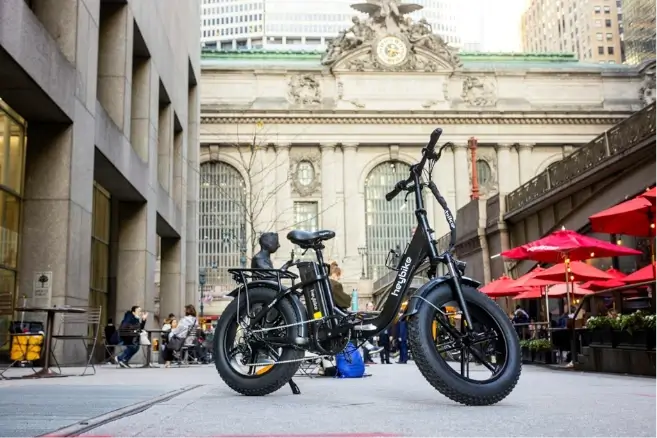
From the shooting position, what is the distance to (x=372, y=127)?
56.5 meters

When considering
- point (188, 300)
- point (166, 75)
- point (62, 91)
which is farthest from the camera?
point (188, 300)

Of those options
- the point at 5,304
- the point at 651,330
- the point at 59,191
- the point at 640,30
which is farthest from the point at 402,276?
the point at 640,30

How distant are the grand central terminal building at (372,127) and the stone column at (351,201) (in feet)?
0.26

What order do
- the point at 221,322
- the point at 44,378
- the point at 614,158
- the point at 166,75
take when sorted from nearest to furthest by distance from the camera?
the point at 221,322
the point at 44,378
the point at 614,158
the point at 166,75

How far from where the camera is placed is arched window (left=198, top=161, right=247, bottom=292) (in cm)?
5641

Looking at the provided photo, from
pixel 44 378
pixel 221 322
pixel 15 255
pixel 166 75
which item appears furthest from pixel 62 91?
pixel 166 75

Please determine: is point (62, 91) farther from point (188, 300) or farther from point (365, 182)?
point (365, 182)

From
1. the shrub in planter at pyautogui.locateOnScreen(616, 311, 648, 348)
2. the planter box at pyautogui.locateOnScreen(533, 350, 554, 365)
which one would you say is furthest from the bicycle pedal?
the planter box at pyautogui.locateOnScreen(533, 350, 554, 365)

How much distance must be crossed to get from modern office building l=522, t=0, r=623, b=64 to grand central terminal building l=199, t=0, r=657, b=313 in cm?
6573

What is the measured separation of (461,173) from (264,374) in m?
51.6

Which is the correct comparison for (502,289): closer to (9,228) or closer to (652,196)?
(652,196)

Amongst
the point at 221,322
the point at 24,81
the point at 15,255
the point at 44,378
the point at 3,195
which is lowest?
the point at 44,378

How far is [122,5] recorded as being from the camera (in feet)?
61.3

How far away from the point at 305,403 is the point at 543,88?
5650 cm
